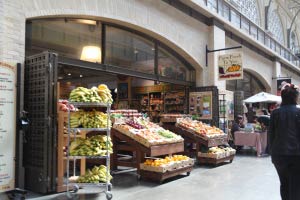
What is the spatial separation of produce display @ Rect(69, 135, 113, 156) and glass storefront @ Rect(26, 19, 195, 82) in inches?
92.3

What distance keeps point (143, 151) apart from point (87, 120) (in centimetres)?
207

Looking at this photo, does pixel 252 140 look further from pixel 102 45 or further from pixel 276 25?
pixel 276 25

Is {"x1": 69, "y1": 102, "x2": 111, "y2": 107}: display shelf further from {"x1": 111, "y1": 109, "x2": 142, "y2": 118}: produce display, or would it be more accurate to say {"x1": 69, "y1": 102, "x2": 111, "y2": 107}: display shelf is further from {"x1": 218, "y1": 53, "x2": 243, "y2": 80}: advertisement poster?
{"x1": 218, "y1": 53, "x2": 243, "y2": 80}: advertisement poster

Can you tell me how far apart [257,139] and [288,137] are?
28.3 ft

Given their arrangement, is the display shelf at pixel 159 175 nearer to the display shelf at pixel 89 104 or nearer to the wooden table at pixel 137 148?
→ the wooden table at pixel 137 148

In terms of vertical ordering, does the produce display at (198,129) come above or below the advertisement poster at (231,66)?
below

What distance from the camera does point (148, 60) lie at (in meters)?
11.3

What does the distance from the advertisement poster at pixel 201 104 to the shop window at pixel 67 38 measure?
5.76 meters

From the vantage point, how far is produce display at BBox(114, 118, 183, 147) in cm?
775

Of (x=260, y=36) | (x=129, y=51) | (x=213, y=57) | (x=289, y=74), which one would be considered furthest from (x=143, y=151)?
(x=289, y=74)

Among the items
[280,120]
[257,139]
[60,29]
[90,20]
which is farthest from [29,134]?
[257,139]

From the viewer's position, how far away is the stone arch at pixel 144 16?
290 inches

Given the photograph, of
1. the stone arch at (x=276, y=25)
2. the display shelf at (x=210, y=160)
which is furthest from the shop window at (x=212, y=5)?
the stone arch at (x=276, y=25)

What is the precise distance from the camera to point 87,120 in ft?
20.0
